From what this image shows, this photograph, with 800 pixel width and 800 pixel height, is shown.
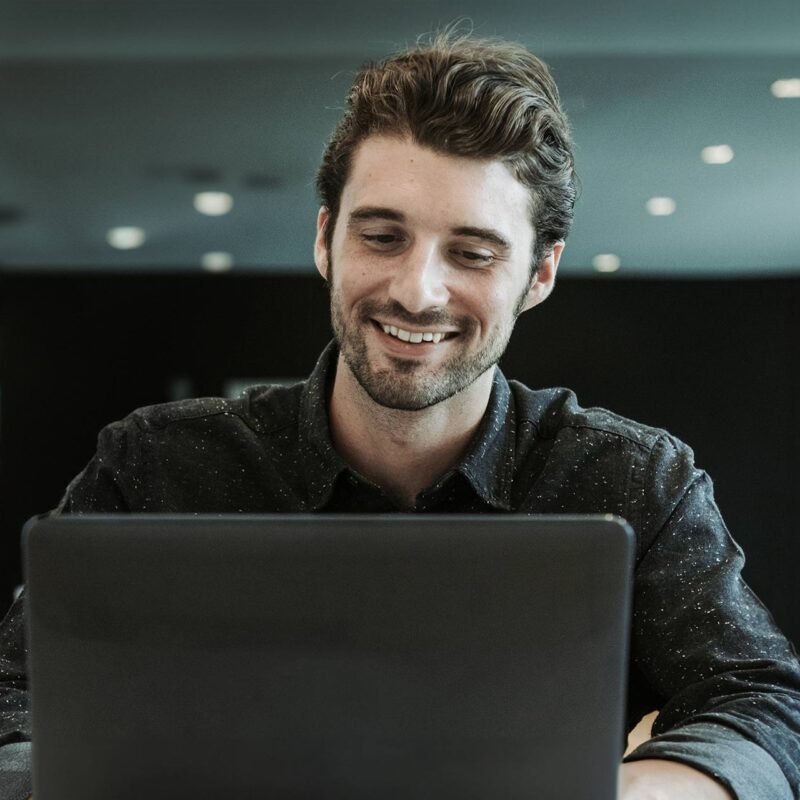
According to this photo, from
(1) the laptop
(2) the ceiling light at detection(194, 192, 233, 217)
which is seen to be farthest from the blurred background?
(1) the laptop

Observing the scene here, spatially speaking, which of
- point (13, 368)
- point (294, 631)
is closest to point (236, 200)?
point (13, 368)

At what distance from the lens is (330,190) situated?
1.53m

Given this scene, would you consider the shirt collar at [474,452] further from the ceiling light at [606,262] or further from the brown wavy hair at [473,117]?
the ceiling light at [606,262]

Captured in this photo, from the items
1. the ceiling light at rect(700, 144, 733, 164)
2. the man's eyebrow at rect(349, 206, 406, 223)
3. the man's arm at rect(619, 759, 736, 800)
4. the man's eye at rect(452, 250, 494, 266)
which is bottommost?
the man's arm at rect(619, 759, 736, 800)

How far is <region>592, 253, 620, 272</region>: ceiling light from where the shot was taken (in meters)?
3.52

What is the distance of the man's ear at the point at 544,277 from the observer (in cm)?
156

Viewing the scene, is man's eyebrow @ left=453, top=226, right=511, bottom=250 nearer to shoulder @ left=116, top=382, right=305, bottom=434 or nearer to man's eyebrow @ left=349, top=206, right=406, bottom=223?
man's eyebrow @ left=349, top=206, right=406, bottom=223

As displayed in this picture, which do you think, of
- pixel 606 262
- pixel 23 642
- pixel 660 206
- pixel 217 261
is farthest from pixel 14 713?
pixel 660 206

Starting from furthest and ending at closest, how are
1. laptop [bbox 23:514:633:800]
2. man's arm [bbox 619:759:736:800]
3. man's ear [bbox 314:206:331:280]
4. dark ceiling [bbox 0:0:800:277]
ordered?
1. dark ceiling [bbox 0:0:800:277]
2. man's ear [bbox 314:206:331:280]
3. man's arm [bbox 619:759:736:800]
4. laptop [bbox 23:514:633:800]

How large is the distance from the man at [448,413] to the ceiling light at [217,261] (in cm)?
211

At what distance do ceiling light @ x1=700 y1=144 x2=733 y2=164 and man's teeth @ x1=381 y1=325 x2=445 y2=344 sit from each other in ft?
7.78

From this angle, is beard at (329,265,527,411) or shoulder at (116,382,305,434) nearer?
beard at (329,265,527,411)

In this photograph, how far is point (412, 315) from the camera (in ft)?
4.41

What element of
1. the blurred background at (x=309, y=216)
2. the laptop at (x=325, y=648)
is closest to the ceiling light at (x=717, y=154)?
the blurred background at (x=309, y=216)
